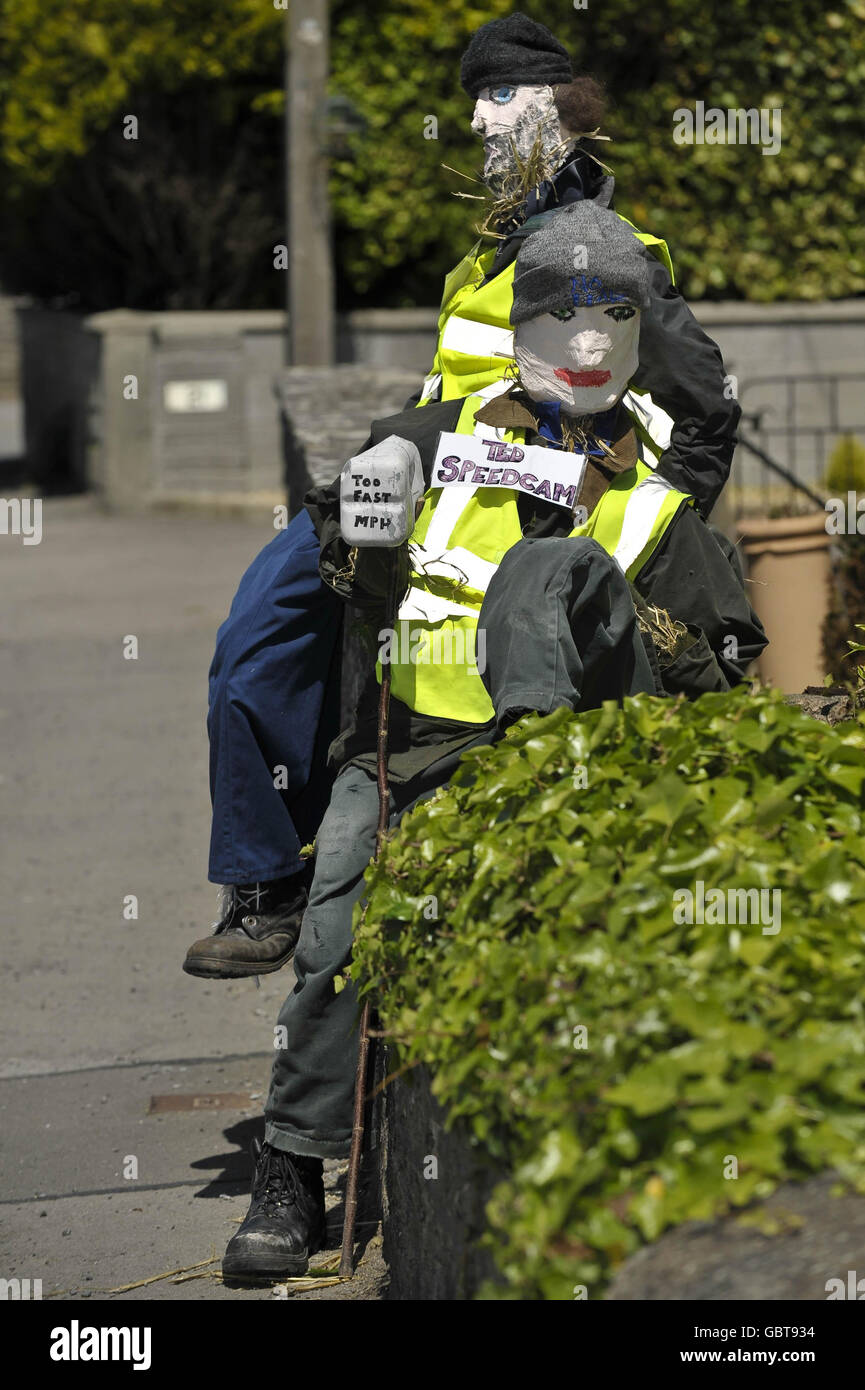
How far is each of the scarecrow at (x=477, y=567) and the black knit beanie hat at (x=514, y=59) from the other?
484 mm

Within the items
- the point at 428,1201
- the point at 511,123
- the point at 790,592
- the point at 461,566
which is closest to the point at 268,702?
the point at 461,566

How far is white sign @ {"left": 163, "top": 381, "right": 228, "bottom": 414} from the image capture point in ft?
49.2

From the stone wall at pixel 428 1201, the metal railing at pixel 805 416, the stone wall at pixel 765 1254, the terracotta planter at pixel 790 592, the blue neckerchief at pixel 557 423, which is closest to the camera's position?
the stone wall at pixel 765 1254

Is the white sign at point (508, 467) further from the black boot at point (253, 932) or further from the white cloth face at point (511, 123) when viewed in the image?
the black boot at point (253, 932)

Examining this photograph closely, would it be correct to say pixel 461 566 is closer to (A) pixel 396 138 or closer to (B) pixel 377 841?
(B) pixel 377 841

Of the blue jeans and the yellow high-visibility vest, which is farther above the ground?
the yellow high-visibility vest

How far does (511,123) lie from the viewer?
3.63 m

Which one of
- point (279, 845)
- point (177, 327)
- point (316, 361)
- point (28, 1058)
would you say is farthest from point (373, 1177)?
point (177, 327)

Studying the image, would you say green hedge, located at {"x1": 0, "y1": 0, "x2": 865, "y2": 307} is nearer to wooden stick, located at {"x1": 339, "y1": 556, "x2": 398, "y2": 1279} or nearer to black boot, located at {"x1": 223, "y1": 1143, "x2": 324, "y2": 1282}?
wooden stick, located at {"x1": 339, "y1": 556, "x2": 398, "y2": 1279}

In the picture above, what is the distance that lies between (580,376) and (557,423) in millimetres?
103

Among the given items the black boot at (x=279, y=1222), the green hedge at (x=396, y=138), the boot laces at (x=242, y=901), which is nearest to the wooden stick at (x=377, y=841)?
the black boot at (x=279, y=1222)

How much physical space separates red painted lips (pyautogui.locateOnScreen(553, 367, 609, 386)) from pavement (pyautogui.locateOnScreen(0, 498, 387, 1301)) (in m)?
1.64

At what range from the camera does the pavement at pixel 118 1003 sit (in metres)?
3.65

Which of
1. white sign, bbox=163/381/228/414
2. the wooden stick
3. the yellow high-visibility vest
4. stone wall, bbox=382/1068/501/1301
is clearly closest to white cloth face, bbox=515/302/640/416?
the yellow high-visibility vest
